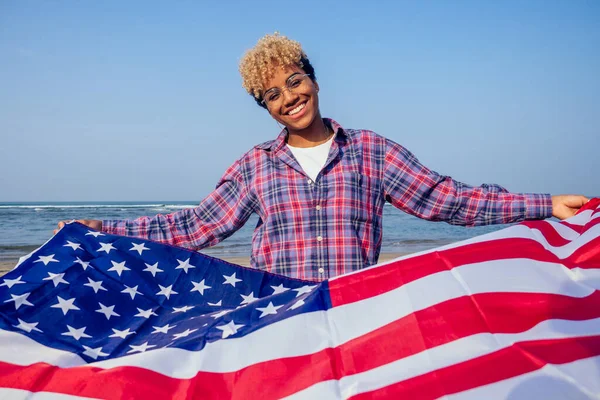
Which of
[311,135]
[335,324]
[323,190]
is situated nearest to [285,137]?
[311,135]

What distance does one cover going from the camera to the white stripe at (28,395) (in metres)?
1.63

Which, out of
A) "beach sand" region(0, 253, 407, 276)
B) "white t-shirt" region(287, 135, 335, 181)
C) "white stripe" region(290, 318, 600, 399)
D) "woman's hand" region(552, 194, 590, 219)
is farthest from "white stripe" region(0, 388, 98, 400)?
"beach sand" region(0, 253, 407, 276)

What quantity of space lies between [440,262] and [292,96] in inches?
52.2

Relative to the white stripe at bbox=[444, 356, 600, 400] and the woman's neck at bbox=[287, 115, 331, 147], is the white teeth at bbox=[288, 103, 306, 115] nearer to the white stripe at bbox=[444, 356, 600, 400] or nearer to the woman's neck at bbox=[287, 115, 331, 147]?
the woman's neck at bbox=[287, 115, 331, 147]

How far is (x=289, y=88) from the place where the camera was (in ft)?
9.45

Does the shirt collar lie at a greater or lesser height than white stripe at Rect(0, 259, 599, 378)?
greater

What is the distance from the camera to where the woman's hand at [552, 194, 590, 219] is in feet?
9.00

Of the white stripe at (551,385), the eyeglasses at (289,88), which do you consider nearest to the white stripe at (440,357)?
the white stripe at (551,385)

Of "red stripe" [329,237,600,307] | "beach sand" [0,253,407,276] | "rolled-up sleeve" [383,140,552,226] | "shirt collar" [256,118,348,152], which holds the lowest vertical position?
"beach sand" [0,253,407,276]

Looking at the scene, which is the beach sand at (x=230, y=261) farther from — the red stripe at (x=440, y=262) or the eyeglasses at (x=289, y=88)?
the red stripe at (x=440, y=262)

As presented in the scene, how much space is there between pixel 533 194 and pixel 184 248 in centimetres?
201

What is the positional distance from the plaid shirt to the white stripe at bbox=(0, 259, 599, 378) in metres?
0.82

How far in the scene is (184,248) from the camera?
2.98 metres

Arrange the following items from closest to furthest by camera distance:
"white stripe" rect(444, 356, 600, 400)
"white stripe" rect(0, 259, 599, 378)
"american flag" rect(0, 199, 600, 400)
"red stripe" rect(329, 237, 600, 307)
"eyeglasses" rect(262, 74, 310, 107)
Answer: "white stripe" rect(444, 356, 600, 400) → "american flag" rect(0, 199, 600, 400) → "white stripe" rect(0, 259, 599, 378) → "red stripe" rect(329, 237, 600, 307) → "eyeglasses" rect(262, 74, 310, 107)
